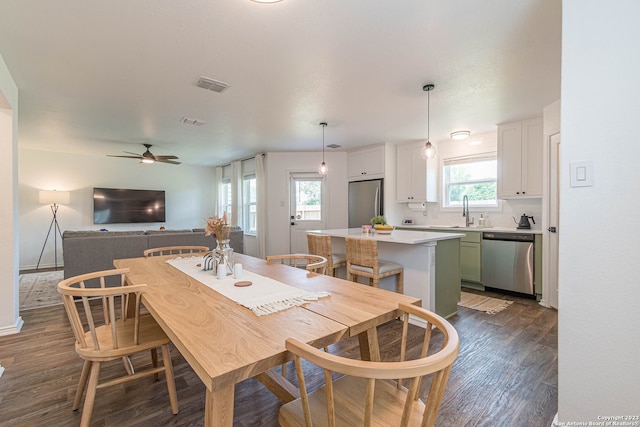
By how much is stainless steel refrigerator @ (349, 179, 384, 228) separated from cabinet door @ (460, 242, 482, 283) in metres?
1.62

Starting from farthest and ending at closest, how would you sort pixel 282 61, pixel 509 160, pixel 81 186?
pixel 81 186
pixel 509 160
pixel 282 61

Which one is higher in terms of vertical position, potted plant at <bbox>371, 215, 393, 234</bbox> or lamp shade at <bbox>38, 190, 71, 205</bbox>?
lamp shade at <bbox>38, 190, 71, 205</bbox>

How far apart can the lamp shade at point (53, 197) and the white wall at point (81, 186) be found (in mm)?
456

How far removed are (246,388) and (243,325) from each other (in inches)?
43.7

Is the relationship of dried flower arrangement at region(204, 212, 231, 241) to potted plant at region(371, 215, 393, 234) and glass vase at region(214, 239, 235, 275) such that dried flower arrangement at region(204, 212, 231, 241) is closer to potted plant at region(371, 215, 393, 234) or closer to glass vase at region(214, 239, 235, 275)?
glass vase at region(214, 239, 235, 275)

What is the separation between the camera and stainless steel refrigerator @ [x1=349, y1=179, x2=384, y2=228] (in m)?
5.52

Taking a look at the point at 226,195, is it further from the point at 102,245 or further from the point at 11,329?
the point at 11,329

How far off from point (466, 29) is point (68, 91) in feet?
12.3

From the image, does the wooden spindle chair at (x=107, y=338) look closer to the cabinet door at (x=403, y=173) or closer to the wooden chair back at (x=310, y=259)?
the wooden chair back at (x=310, y=259)

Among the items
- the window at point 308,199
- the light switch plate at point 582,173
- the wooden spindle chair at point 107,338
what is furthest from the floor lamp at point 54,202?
the light switch plate at point 582,173

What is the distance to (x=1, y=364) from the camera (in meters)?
2.20

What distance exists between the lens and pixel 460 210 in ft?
16.7

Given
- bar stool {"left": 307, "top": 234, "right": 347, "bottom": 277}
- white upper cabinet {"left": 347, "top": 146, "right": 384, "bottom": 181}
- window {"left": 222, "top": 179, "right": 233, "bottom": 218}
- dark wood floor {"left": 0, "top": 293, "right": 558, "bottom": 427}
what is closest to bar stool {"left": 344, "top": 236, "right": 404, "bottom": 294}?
bar stool {"left": 307, "top": 234, "right": 347, "bottom": 277}

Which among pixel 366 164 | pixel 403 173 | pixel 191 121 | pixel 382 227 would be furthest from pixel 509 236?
pixel 191 121
